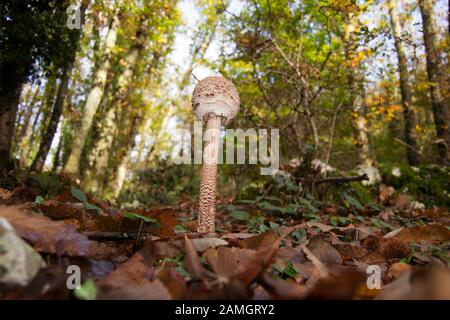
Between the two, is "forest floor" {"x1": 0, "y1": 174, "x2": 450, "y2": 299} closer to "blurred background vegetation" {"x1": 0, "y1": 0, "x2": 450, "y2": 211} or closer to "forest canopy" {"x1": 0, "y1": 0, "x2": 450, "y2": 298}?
"forest canopy" {"x1": 0, "y1": 0, "x2": 450, "y2": 298}

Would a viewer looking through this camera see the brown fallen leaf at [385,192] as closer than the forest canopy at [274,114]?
No

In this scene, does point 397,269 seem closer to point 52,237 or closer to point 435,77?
point 52,237

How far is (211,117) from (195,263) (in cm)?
145

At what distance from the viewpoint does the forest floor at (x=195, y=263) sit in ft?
2.74

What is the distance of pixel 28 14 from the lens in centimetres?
486

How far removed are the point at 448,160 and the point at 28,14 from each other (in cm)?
784

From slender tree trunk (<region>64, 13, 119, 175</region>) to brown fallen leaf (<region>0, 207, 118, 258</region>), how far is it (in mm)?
7730

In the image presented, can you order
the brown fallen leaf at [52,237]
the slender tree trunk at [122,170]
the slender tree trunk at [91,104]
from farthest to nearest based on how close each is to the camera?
1. the slender tree trunk at [122,170]
2. the slender tree trunk at [91,104]
3. the brown fallen leaf at [52,237]

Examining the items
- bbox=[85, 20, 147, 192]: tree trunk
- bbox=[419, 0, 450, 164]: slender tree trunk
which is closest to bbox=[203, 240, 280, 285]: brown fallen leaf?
bbox=[419, 0, 450, 164]: slender tree trunk

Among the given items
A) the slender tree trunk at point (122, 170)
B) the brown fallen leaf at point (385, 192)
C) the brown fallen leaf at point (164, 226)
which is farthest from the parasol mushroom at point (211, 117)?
the slender tree trunk at point (122, 170)

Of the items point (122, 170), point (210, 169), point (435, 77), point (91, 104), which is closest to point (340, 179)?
point (210, 169)

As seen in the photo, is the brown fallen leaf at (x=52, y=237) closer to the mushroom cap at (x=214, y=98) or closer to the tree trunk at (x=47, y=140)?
the mushroom cap at (x=214, y=98)

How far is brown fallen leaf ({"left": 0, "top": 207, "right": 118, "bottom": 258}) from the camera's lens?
1095 millimetres
